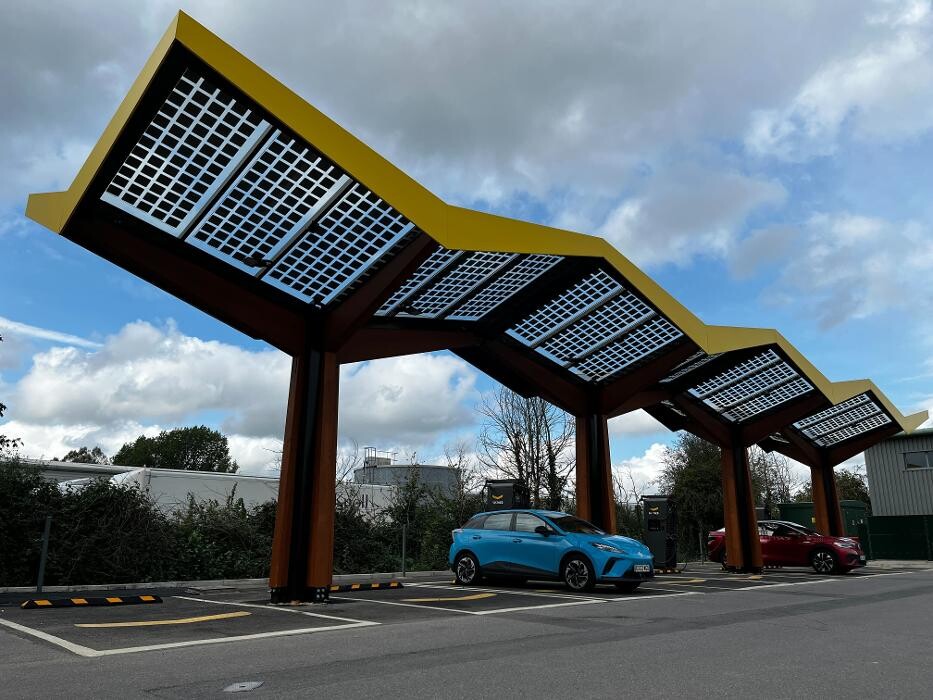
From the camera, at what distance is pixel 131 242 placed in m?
10.8

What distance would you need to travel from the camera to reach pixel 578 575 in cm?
1336

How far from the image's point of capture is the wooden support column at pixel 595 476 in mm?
18719

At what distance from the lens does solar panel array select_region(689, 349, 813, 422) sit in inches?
808

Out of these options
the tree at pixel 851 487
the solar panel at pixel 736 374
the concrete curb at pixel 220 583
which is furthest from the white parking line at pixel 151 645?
the tree at pixel 851 487

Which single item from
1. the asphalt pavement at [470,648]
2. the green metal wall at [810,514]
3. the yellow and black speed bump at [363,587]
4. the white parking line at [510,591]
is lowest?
the asphalt pavement at [470,648]

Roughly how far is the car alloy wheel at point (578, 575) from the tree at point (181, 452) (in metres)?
62.7

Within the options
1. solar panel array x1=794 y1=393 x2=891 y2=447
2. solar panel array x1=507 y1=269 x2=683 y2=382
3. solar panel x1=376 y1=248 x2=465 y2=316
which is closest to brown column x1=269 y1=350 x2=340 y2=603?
solar panel x1=376 y1=248 x2=465 y2=316

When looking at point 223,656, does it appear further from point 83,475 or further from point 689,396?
point 83,475

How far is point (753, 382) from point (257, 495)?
1507 centimetres

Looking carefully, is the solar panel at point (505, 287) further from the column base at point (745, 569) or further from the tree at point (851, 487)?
the tree at point (851, 487)

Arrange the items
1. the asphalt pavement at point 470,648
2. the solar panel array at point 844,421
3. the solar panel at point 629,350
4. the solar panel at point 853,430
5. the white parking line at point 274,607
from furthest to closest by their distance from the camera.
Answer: the solar panel at point 853,430
the solar panel array at point 844,421
the solar panel at point 629,350
the white parking line at point 274,607
the asphalt pavement at point 470,648

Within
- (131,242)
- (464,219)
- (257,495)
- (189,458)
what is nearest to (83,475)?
(257,495)

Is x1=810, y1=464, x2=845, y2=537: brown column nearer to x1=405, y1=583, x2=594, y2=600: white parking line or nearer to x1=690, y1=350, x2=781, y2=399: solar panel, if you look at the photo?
x1=690, y1=350, x2=781, y2=399: solar panel

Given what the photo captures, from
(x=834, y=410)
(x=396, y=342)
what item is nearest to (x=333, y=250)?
(x=396, y=342)
